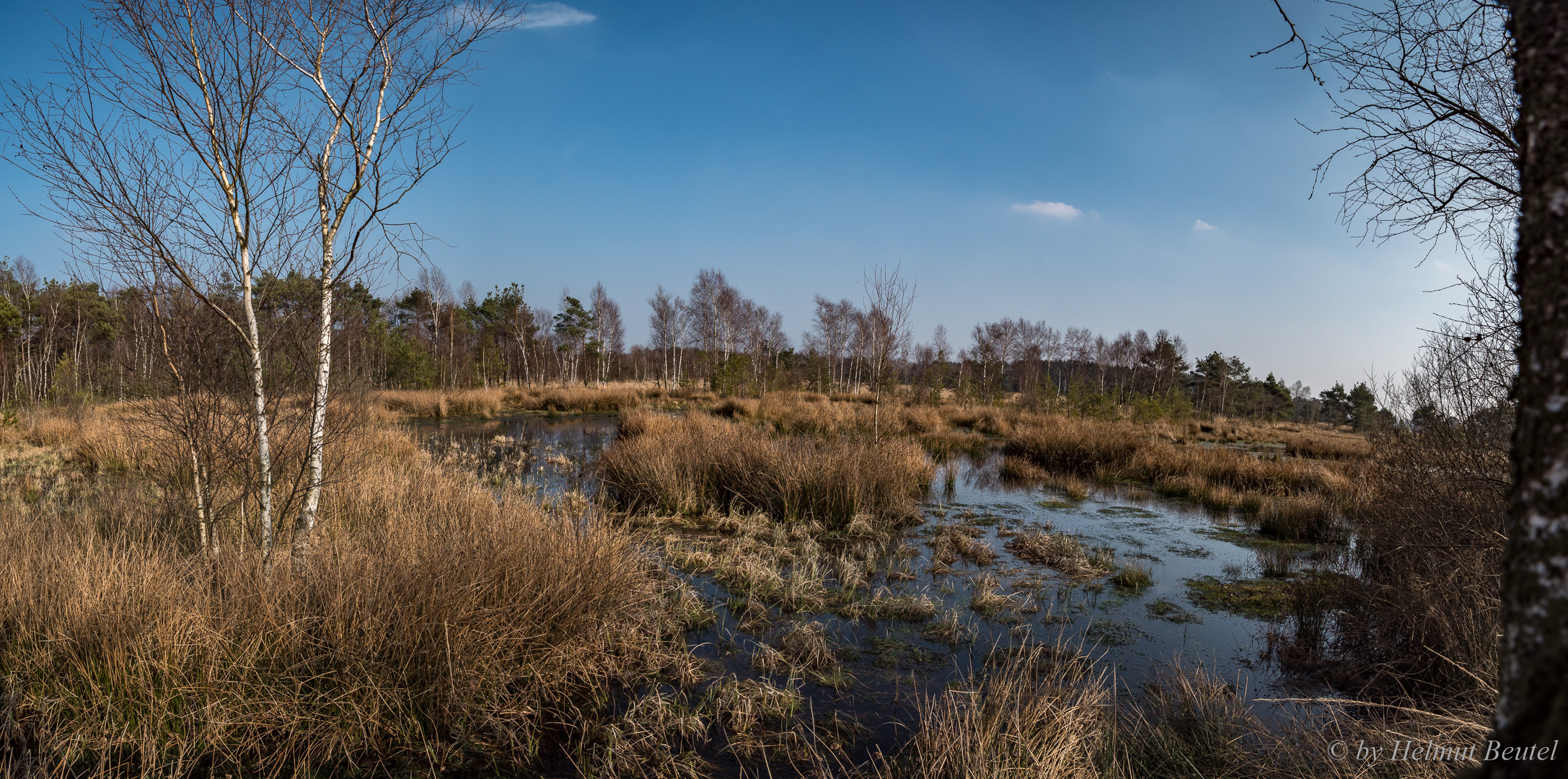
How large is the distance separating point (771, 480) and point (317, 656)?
235 inches

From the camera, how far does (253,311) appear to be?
12.4ft

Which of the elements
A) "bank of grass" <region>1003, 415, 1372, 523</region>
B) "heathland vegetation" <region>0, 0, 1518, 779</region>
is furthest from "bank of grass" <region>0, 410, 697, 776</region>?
"bank of grass" <region>1003, 415, 1372, 523</region>

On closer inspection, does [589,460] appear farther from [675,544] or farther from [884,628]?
[884,628]

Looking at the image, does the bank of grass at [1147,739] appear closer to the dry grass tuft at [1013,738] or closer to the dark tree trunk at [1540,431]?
the dry grass tuft at [1013,738]

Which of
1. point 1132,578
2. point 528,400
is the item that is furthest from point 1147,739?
point 528,400

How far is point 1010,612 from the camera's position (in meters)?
5.40

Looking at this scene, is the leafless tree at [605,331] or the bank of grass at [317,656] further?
the leafless tree at [605,331]

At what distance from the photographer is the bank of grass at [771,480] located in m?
8.38

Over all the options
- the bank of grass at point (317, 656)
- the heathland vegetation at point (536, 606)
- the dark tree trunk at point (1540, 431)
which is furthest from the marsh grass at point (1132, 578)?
the dark tree trunk at point (1540, 431)

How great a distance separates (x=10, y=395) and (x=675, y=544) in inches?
920

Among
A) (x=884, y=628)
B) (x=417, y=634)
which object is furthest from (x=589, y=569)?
(x=884, y=628)

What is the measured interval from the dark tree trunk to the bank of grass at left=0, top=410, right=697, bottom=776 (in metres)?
3.45

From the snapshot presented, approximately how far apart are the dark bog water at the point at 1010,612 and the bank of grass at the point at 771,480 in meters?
0.56

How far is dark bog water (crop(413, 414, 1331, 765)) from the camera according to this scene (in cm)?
A: 426
